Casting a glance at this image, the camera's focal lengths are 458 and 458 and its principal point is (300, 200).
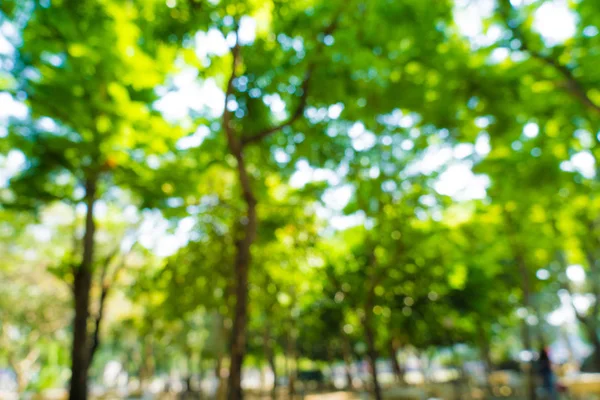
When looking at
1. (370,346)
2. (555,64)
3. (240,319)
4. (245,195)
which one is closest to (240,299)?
(240,319)

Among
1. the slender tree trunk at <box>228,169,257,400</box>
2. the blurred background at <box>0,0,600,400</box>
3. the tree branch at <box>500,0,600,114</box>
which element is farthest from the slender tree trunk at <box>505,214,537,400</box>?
the slender tree trunk at <box>228,169,257,400</box>

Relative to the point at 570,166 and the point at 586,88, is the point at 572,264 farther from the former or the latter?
the point at 586,88

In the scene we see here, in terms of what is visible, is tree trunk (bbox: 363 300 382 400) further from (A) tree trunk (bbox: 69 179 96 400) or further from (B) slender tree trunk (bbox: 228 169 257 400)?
(A) tree trunk (bbox: 69 179 96 400)

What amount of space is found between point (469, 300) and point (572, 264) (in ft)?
24.8

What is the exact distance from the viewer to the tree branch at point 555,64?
686 centimetres

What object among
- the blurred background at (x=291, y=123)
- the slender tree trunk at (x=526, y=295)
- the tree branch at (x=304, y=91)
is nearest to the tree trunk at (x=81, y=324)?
the blurred background at (x=291, y=123)

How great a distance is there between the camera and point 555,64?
709 centimetres

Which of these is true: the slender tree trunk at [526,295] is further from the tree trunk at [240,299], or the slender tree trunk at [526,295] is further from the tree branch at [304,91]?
the tree trunk at [240,299]

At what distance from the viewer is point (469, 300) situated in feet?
58.9

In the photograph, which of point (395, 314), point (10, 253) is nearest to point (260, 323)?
point (395, 314)

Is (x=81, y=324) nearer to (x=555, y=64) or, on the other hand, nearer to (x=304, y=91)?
(x=304, y=91)

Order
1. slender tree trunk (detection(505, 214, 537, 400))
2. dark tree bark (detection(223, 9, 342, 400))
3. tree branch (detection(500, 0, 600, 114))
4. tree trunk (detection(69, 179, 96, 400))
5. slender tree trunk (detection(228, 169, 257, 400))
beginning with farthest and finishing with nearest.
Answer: slender tree trunk (detection(505, 214, 537, 400)) < tree trunk (detection(69, 179, 96, 400)) < tree branch (detection(500, 0, 600, 114)) < slender tree trunk (detection(228, 169, 257, 400)) < dark tree bark (detection(223, 9, 342, 400))

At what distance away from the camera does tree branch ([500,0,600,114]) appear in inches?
270

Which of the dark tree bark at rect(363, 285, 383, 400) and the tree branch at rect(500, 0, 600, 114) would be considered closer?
the tree branch at rect(500, 0, 600, 114)
